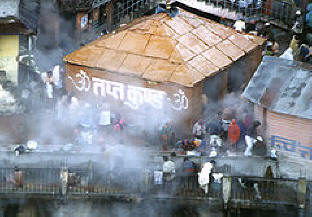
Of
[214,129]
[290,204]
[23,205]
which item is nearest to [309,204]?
[290,204]

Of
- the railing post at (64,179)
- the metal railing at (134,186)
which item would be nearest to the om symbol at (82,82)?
the metal railing at (134,186)

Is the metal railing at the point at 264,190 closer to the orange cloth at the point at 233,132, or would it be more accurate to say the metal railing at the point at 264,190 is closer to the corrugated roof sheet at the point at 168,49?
the orange cloth at the point at 233,132

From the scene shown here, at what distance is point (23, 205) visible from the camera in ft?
68.6

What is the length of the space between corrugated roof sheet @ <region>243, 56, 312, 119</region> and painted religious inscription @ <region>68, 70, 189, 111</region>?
2798 mm

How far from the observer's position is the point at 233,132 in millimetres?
23562

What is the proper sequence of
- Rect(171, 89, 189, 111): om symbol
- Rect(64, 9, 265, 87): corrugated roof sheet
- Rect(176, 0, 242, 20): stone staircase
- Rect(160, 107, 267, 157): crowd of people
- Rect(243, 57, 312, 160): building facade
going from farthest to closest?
Rect(176, 0, 242, 20): stone staircase, Rect(64, 9, 265, 87): corrugated roof sheet, Rect(171, 89, 189, 111): om symbol, Rect(160, 107, 267, 157): crowd of people, Rect(243, 57, 312, 160): building facade

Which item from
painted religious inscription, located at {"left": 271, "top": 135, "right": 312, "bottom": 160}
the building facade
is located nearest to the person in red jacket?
the building facade

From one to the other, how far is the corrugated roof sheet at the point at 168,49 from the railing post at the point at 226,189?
5.30 m

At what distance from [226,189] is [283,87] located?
4857 millimetres

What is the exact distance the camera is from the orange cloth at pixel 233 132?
2356 centimetres

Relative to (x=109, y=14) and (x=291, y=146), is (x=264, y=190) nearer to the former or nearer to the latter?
(x=291, y=146)

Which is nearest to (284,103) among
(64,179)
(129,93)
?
(129,93)

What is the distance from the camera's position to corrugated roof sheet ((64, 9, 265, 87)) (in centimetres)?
2555

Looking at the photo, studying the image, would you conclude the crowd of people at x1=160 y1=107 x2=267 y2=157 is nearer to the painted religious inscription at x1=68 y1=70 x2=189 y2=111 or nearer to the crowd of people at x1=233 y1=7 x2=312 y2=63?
the painted religious inscription at x1=68 y1=70 x2=189 y2=111
